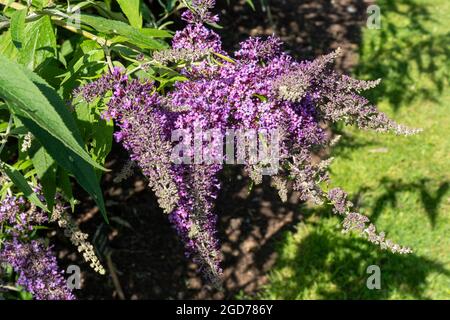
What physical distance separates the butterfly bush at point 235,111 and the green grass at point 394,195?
2.38m

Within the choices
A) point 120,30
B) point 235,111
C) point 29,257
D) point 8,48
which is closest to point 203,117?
point 235,111

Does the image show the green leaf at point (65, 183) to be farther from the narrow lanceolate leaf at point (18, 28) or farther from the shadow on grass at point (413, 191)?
the shadow on grass at point (413, 191)

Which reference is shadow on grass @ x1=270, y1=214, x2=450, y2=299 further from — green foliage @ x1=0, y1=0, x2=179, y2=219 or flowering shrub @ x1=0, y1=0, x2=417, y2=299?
green foliage @ x1=0, y1=0, x2=179, y2=219

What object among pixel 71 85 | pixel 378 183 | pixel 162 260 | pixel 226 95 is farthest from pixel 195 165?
pixel 378 183

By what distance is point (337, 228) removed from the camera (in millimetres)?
4680

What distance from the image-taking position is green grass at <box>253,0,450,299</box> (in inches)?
174

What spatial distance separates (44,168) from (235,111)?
662mm

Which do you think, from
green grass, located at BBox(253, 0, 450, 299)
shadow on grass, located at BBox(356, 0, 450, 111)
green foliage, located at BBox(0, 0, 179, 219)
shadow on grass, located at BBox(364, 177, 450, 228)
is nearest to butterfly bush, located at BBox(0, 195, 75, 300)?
green foliage, located at BBox(0, 0, 179, 219)

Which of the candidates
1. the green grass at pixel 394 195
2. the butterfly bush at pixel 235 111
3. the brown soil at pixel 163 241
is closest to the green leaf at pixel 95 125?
the butterfly bush at pixel 235 111

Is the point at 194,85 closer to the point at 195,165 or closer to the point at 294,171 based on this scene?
the point at 195,165

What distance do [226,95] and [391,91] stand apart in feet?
12.8

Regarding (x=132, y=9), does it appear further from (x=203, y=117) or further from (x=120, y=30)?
(x=203, y=117)

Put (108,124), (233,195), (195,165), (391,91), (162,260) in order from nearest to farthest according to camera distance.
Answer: (195,165), (108,124), (162,260), (233,195), (391,91)

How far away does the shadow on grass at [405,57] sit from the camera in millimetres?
5668
